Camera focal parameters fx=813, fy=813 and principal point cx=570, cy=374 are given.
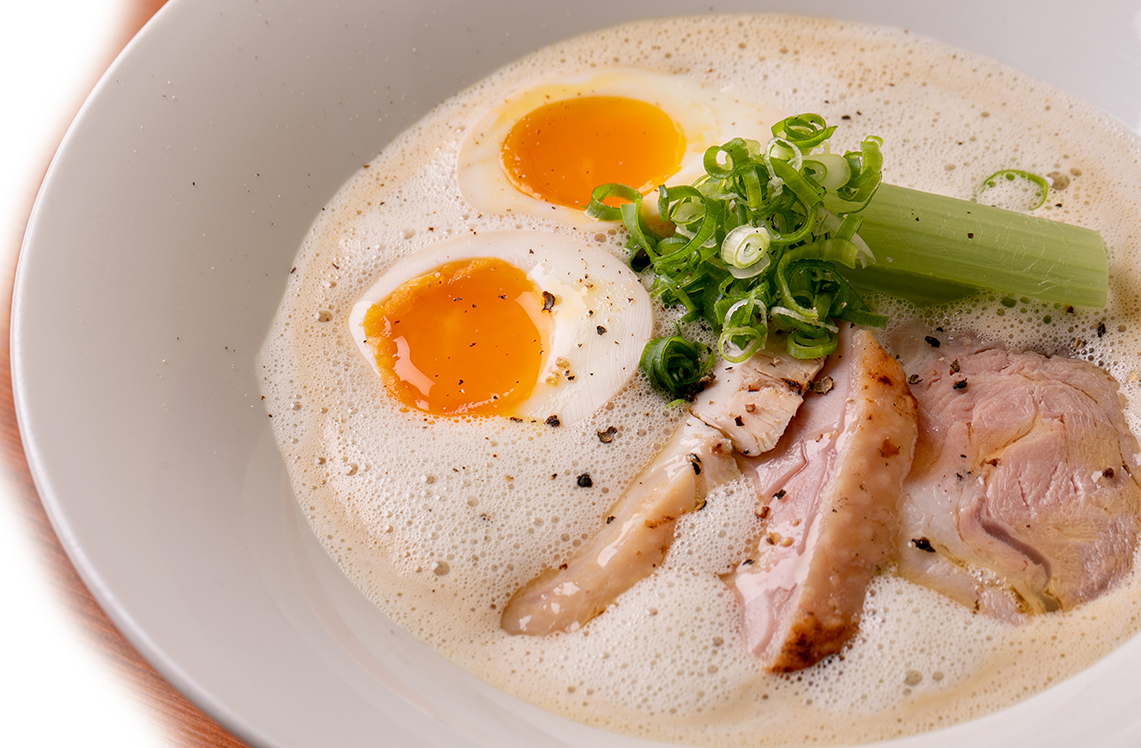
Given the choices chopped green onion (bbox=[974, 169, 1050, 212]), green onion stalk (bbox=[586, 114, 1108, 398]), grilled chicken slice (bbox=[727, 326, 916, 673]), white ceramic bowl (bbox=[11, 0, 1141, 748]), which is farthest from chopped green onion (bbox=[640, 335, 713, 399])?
chopped green onion (bbox=[974, 169, 1050, 212])

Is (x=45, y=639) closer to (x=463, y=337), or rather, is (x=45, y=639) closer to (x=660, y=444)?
(x=463, y=337)

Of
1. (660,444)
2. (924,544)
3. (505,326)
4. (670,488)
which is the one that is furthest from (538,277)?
(924,544)

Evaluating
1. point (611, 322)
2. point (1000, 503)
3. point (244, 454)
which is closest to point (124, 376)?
point (244, 454)

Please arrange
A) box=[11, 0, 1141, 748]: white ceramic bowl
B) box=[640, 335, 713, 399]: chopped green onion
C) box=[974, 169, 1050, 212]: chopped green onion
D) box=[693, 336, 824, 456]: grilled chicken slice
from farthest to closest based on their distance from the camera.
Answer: box=[974, 169, 1050, 212]: chopped green onion, box=[640, 335, 713, 399]: chopped green onion, box=[693, 336, 824, 456]: grilled chicken slice, box=[11, 0, 1141, 748]: white ceramic bowl

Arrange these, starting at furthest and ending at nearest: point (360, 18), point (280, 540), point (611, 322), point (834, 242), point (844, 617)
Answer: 1. point (360, 18)
2. point (611, 322)
3. point (834, 242)
4. point (280, 540)
5. point (844, 617)

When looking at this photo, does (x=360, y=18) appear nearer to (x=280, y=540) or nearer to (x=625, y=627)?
(x=280, y=540)

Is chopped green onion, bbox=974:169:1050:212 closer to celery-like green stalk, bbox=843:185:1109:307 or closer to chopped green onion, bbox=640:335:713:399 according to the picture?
celery-like green stalk, bbox=843:185:1109:307
